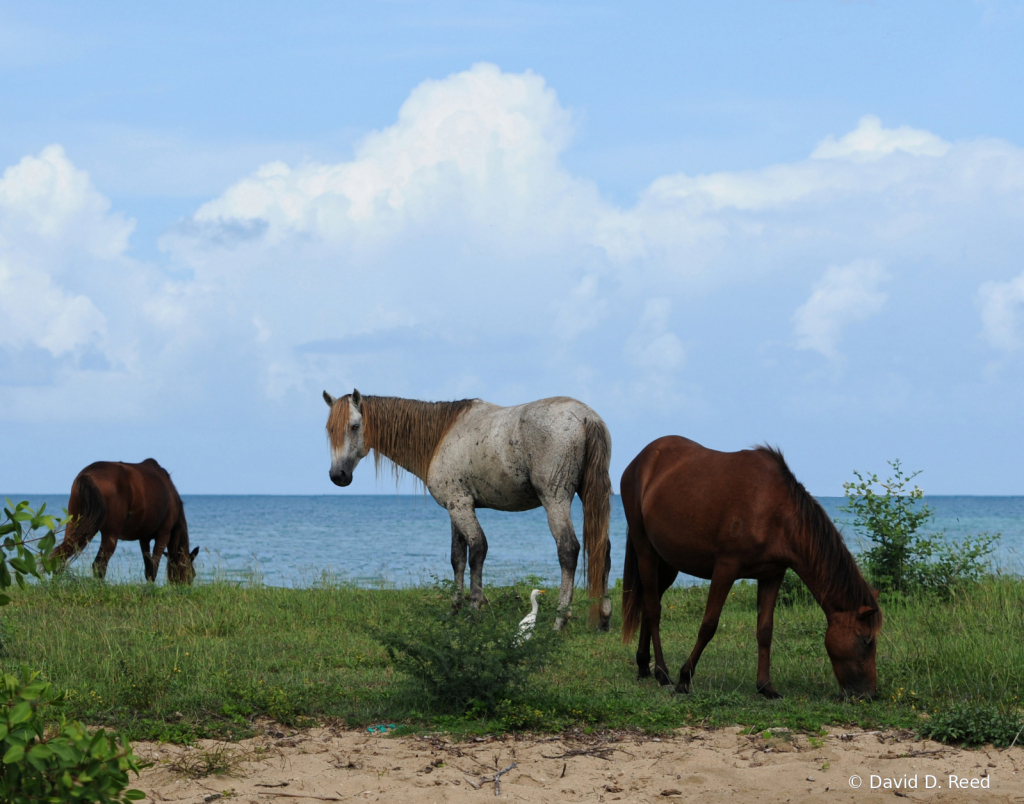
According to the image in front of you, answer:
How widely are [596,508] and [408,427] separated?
2354 millimetres

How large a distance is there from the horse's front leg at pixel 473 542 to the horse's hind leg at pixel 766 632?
146 inches

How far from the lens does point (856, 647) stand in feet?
19.2

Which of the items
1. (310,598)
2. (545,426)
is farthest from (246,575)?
(545,426)

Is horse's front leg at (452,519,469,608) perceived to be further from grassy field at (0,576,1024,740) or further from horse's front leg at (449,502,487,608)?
grassy field at (0,576,1024,740)

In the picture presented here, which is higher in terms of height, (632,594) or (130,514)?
(130,514)

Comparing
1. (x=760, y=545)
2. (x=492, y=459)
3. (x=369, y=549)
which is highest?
(x=492, y=459)

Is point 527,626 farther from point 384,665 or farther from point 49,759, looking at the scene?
point 49,759

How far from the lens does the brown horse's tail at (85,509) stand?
10.9 meters

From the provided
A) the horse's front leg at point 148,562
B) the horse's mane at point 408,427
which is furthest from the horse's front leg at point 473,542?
the horse's front leg at point 148,562

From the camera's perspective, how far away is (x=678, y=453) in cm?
670

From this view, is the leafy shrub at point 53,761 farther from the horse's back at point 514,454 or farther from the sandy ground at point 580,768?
the horse's back at point 514,454

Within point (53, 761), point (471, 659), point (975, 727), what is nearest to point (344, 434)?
point (471, 659)

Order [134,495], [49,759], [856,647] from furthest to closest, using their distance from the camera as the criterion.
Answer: [134,495] < [856,647] < [49,759]

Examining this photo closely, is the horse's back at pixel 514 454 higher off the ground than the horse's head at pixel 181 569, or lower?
higher
